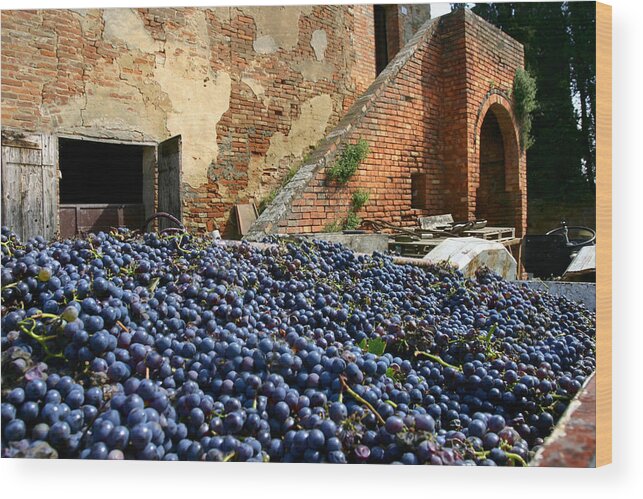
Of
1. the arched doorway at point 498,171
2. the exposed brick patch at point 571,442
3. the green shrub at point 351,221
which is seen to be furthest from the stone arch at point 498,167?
the exposed brick patch at point 571,442

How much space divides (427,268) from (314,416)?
128 centimetres

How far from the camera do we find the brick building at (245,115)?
145 inches

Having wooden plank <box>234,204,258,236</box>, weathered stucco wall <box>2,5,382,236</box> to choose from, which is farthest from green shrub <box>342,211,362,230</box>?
weathered stucco wall <box>2,5,382,236</box>

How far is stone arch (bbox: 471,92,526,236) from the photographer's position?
539 centimetres

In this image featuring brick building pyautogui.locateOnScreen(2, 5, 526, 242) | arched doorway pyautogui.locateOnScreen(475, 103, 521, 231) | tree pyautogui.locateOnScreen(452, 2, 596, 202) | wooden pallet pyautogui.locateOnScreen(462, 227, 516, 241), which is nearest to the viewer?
tree pyautogui.locateOnScreen(452, 2, 596, 202)

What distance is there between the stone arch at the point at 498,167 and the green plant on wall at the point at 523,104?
9cm

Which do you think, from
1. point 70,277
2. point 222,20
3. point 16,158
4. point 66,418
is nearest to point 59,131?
point 16,158

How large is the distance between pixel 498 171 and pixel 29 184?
5.11 m

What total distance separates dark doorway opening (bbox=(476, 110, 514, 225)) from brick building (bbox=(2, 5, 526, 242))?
20 millimetres

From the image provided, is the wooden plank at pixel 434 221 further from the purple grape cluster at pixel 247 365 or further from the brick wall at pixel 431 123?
the purple grape cluster at pixel 247 365

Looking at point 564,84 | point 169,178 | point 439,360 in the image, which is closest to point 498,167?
point 564,84

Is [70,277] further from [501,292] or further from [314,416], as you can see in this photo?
[501,292]

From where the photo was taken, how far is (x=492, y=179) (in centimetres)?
595

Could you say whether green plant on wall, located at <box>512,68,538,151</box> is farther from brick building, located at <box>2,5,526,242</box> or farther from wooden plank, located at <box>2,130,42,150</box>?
wooden plank, located at <box>2,130,42,150</box>
